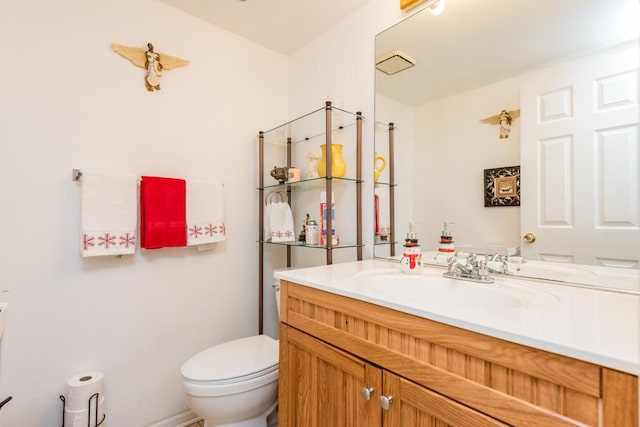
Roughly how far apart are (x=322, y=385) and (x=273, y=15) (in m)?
1.82

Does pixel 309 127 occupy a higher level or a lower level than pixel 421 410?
higher

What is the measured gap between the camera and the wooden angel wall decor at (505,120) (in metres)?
1.16

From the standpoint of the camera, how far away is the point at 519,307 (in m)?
0.84

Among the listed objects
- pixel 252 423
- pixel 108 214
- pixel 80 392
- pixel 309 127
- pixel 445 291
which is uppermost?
pixel 309 127

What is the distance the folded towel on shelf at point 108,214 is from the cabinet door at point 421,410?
50.1 inches

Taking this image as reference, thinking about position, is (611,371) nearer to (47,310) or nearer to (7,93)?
(47,310)

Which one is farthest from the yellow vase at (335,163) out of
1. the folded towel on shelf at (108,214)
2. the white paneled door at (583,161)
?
the folded towel on shelf at (108,214)

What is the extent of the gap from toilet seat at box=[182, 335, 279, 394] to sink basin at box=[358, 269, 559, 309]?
2.01 feet

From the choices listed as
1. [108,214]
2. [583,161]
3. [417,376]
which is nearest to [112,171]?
[108,214]

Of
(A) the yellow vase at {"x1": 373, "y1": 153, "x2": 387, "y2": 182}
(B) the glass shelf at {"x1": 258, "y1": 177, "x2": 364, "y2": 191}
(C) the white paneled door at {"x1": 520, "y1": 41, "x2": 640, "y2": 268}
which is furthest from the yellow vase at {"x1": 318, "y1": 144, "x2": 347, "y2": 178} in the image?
(C) the white paneled door at {"x1": 520, "y1": 41, "x2": 640, "y2": 268}

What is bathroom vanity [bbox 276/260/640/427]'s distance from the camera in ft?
1.73

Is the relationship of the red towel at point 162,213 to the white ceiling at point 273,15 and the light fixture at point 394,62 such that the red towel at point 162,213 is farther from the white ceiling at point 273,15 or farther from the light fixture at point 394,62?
the light fixture at point 394,62

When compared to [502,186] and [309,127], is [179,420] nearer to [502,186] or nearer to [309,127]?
[309,127]

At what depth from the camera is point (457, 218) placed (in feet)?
4.40
